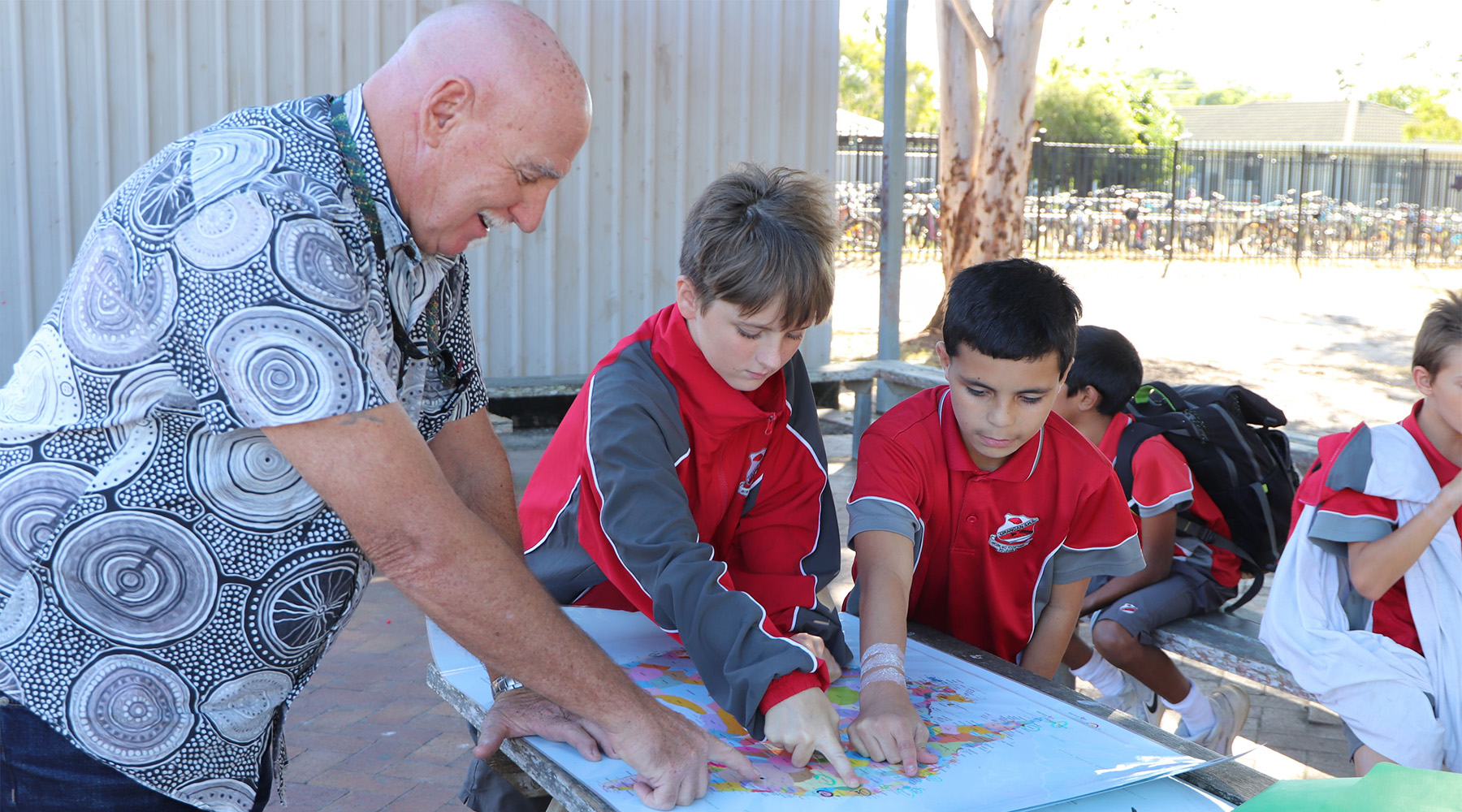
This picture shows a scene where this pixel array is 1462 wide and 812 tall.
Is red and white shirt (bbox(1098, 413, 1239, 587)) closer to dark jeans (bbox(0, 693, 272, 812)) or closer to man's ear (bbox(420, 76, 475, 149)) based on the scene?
man's ear (bbox(420, 76, 475, 149))

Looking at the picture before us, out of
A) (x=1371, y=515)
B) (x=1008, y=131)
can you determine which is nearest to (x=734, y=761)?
(x=1371, y=515)

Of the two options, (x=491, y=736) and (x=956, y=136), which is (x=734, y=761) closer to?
(x=491, y=736)

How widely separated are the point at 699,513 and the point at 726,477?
0.24 ft

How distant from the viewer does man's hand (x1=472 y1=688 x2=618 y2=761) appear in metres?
1.48

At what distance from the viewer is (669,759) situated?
4.54 ft

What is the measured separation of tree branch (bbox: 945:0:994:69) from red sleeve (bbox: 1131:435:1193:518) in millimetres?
7701

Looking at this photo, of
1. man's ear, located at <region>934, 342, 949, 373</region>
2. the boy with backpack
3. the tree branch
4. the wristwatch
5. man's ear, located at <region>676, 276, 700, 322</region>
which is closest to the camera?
the wristwatch

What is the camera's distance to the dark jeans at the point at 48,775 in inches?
54.8

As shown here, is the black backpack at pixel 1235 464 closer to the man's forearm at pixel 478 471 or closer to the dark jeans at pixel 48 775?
the man's forearm at pixel 478 471

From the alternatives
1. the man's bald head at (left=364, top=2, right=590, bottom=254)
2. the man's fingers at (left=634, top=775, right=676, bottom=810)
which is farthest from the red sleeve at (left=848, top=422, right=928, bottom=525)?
the man's bald head at (left=364, top=2, right=590, bottom=254)

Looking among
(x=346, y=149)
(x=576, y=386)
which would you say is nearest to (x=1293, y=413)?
(x=576, y=386)

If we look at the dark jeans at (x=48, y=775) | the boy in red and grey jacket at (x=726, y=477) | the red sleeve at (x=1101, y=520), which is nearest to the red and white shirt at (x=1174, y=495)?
the red sleeve at (x=1101, y=520)

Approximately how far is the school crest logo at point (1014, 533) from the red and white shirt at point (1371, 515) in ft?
2.44

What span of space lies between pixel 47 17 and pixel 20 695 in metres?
5.74
